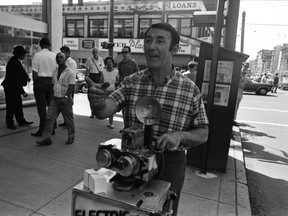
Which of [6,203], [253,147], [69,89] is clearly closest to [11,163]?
[6,203]

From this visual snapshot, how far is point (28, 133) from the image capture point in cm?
537

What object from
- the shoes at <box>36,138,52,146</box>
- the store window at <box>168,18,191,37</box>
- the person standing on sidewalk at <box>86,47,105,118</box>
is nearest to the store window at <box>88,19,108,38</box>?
the store window at <box>168,18,191,37</box>

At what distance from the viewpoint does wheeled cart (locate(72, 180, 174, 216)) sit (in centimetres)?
113

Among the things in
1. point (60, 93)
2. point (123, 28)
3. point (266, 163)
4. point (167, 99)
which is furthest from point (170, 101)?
point (123, 28)

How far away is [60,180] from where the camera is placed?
3469 millimetres

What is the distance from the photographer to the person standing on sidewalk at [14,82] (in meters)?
5.43

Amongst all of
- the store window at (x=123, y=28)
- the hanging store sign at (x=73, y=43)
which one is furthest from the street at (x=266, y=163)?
the hanging store sign at (x=73, y=43)

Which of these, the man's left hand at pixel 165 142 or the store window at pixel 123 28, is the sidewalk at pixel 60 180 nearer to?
the man's left hand at pixel 165 142

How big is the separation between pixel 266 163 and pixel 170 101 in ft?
14.3

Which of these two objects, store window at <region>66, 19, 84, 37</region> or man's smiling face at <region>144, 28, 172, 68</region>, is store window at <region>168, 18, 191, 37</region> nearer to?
store window at <region>66, 19, 84, 37</region>

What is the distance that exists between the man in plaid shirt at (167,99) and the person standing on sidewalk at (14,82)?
179 inches

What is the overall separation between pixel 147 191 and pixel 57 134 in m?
4.60

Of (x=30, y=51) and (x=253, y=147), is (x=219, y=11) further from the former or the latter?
(x=30, y=51)

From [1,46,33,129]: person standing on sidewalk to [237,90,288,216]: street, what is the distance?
15.8 feet
